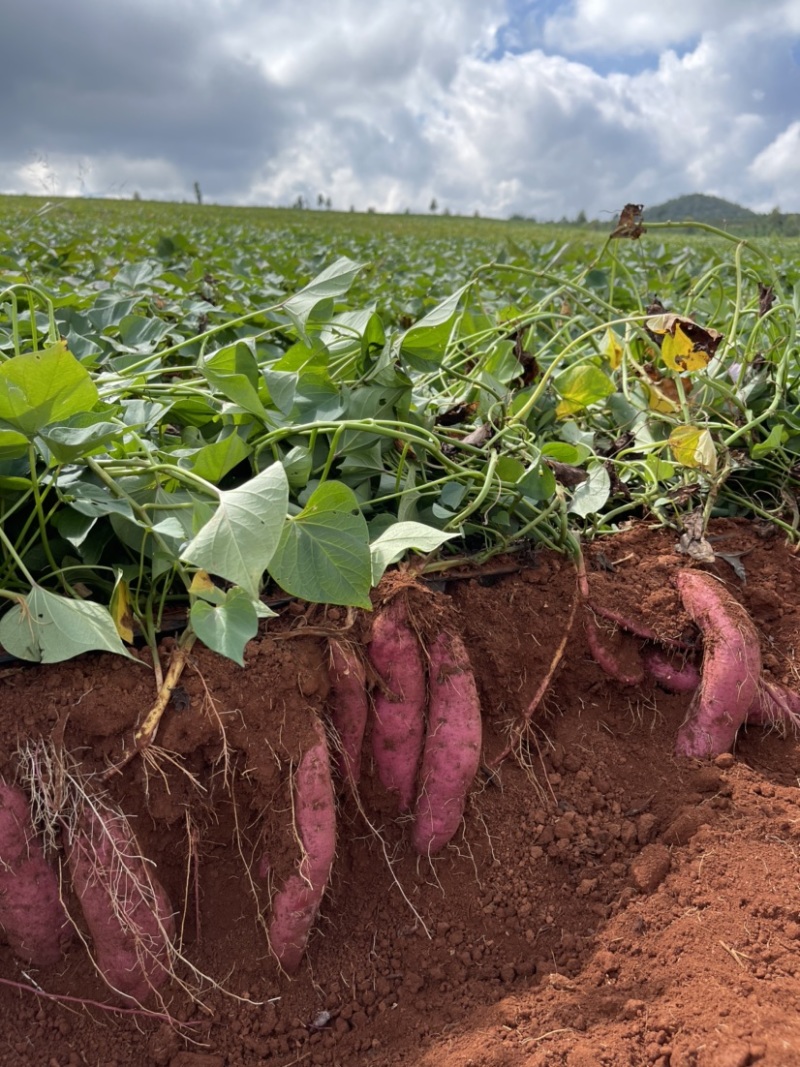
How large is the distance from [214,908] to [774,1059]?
0.88 meters

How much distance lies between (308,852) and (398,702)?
293mm

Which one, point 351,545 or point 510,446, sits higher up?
point 510,446

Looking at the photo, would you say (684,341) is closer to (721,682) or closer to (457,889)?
(721,682)

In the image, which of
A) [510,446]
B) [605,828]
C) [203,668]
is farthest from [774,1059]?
[510,446]

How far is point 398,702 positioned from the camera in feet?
4.69

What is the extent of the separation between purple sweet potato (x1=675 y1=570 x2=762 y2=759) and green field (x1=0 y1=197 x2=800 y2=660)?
263 mm

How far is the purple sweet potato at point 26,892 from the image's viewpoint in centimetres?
122

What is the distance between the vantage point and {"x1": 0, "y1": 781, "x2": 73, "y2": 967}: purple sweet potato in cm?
122

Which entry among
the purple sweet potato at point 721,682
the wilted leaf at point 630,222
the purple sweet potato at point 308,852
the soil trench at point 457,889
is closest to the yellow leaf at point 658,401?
the wilted leaf at point 630,222

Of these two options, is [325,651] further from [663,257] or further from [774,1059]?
[663,257]

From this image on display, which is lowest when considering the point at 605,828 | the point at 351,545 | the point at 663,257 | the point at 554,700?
the point at 605,828

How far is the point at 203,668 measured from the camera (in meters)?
1.27

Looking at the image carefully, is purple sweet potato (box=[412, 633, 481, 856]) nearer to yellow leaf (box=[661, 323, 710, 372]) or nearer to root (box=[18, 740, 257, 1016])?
root (box=[18, 740, 257, 1016])

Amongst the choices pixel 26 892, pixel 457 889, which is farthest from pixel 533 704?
pixel 26 892
